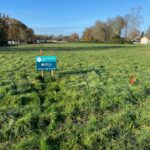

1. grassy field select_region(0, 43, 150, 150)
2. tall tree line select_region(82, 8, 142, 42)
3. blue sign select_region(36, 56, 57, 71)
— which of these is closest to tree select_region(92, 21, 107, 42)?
tall tree line select_region(82, 8, 142, 42)

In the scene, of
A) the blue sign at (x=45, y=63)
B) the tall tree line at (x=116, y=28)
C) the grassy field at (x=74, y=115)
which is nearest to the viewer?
the grassy field at (x=74, y=115)

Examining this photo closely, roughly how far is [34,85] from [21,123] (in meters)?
2.92

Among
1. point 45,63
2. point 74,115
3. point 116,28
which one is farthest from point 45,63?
point 116,28

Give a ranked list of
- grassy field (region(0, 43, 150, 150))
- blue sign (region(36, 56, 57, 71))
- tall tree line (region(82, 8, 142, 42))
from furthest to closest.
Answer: tall tree line (region(82, 8, 142, 42)), blue sign (region(36, 56, 57, 71)), grassy field (region(0, 43, 150, 150))

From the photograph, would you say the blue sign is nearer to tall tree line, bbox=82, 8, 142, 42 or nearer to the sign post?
the sign post

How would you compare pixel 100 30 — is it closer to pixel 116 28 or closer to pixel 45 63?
pixel 116 28

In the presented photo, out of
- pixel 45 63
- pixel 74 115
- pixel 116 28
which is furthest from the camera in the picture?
pixel 116 28

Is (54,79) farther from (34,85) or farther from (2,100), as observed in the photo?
(2,100)

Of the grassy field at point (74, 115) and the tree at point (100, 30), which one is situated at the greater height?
the tree at point (100, 30)

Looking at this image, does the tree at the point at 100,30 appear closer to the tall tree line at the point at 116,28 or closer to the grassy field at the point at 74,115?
the tall tree line at the point at 116,28

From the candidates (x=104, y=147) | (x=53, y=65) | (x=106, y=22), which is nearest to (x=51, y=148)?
(x=104, y=147)

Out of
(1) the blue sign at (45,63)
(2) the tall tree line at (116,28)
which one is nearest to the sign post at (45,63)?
(1) the blue sign at (45,63)

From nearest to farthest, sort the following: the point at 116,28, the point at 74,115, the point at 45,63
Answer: the point at 74,115 < the point at 45,63 < the point at 116,28

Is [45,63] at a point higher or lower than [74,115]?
higher
